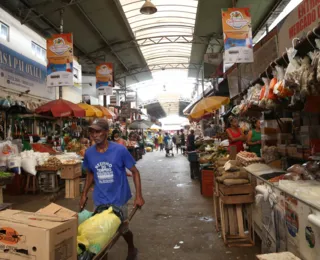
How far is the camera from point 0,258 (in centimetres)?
195

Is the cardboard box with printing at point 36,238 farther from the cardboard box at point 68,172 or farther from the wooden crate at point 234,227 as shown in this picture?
the cardboard box at point 68,172

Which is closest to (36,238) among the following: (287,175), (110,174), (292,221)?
(110,174)

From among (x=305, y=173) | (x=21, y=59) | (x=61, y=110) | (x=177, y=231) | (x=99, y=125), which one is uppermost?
(x=21, y=59)

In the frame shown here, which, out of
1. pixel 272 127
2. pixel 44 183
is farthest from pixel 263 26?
pixel 44 183

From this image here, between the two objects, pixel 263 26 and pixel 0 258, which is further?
pixel 263 26

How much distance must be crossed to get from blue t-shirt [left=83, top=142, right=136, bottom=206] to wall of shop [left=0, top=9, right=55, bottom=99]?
6.76 meters

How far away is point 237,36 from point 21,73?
6.92 m

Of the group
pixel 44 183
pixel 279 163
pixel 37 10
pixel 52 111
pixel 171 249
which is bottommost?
pixel 171 249

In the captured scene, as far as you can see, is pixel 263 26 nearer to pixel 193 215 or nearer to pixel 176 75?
pixel 193 215

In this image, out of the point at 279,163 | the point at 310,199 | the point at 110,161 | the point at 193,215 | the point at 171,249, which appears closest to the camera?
the point at 310,199

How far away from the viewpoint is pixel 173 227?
5.49 m

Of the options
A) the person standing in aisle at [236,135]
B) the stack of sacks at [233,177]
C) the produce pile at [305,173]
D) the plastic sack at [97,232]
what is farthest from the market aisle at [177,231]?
the plastic sack at [97,232]

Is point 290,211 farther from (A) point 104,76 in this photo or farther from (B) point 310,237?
(A) point 104,76

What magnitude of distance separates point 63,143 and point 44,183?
311 centimetres
